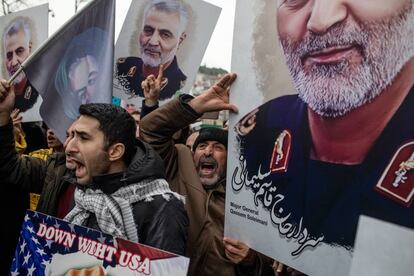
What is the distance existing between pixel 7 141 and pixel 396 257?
1.83m

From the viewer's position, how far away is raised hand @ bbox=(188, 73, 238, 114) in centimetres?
173

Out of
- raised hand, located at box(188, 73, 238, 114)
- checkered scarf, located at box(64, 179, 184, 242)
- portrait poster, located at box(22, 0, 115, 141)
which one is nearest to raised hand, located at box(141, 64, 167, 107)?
portrait poster, located at box(22, 0, 115, 141)

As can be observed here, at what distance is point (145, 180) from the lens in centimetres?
165

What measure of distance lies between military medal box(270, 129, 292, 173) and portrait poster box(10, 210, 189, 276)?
1.38 ft

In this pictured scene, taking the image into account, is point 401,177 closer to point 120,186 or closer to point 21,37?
point 120,186

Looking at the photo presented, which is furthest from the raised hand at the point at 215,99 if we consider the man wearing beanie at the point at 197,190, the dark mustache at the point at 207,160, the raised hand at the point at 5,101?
the raised hand at the point at 5,101

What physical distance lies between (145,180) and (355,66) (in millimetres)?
836

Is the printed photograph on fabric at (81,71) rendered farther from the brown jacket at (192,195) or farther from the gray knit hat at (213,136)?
the gray knit hat at (213,136)

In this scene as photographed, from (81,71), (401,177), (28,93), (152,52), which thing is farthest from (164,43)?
(401,177)

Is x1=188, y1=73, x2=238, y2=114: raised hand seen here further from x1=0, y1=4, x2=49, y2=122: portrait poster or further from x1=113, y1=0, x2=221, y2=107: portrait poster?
x1=0, y1=4, x2=49, y2=122: portrait poster

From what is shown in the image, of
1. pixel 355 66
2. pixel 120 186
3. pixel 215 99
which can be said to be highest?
pixel 355 66

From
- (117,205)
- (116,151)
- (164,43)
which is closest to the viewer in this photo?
(117,205)

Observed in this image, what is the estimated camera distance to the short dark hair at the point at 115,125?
1.72 m

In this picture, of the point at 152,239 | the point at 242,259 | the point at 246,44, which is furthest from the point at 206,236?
the point at 246,44
